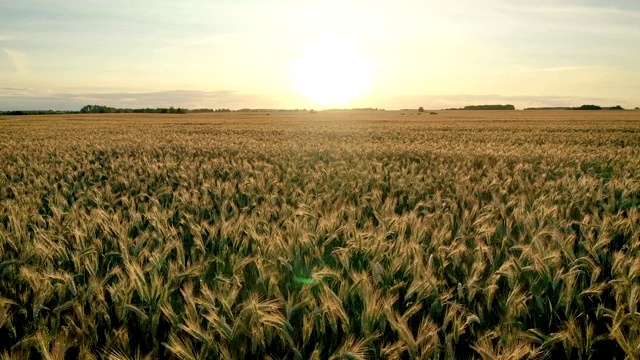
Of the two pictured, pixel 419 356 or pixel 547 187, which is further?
pixel 547 187

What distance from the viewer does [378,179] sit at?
6.26 m

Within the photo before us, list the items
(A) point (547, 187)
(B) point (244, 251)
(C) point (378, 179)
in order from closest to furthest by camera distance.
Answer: (B) point (244, 251) → (A) point (547, 187) → (C) point (378, 179)

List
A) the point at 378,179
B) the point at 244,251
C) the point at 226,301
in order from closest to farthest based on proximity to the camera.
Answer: the point at 226,301 < the point at 244,251 < the point at 378,179

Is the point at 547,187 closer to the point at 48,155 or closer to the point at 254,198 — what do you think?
the point at 254,198

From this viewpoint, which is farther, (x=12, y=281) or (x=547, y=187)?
(x=547, y=187)

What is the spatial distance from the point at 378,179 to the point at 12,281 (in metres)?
4.55

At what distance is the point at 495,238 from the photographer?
323 centimetres

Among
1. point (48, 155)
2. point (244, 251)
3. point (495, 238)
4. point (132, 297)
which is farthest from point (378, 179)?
point (48, 155)

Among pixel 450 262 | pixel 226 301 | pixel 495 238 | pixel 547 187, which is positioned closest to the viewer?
pixel 226 301

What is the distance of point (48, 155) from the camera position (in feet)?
32.8

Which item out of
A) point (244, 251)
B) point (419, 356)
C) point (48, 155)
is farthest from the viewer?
point (48, 155)

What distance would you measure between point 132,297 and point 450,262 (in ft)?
5.60

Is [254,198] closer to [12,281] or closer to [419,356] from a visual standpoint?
[12,281]

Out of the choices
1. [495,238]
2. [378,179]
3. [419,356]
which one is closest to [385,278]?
[419,356]
